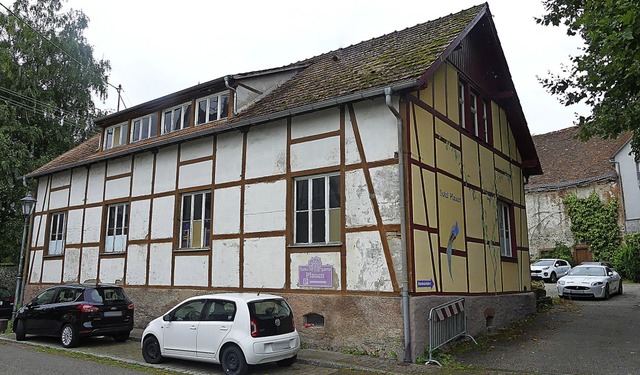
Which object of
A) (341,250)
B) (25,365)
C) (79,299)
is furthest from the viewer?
(79,299)

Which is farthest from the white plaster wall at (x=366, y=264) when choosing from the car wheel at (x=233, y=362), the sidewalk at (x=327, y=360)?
the car wheel at (x=233, y=362)

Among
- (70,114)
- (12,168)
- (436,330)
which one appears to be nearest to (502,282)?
(436,330)

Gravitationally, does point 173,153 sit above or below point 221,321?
above

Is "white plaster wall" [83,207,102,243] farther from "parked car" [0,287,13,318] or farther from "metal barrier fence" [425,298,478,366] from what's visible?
"metal barrier fence" [425,298,478,366]

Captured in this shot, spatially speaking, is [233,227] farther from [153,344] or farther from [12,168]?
[12,168]

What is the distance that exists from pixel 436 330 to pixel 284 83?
8339 millimetres

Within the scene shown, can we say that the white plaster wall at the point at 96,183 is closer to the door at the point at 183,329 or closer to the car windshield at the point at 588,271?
the door at the point at 183,329

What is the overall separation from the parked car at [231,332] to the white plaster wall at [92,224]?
739 cm

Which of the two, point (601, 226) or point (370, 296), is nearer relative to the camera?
point (370, 296)

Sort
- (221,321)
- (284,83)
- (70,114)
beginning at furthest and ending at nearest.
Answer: (70,114) < (284,83) < (221,321)

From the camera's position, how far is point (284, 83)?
586 inches

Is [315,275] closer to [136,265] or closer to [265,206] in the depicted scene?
[265,206]

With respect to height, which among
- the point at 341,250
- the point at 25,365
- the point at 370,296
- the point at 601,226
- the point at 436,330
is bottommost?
the point at 25,365

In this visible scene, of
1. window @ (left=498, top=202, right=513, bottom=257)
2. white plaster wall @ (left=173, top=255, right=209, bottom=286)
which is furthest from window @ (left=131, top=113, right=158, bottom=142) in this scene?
window @ (left=498, top=202, right=513, bottom=257)
